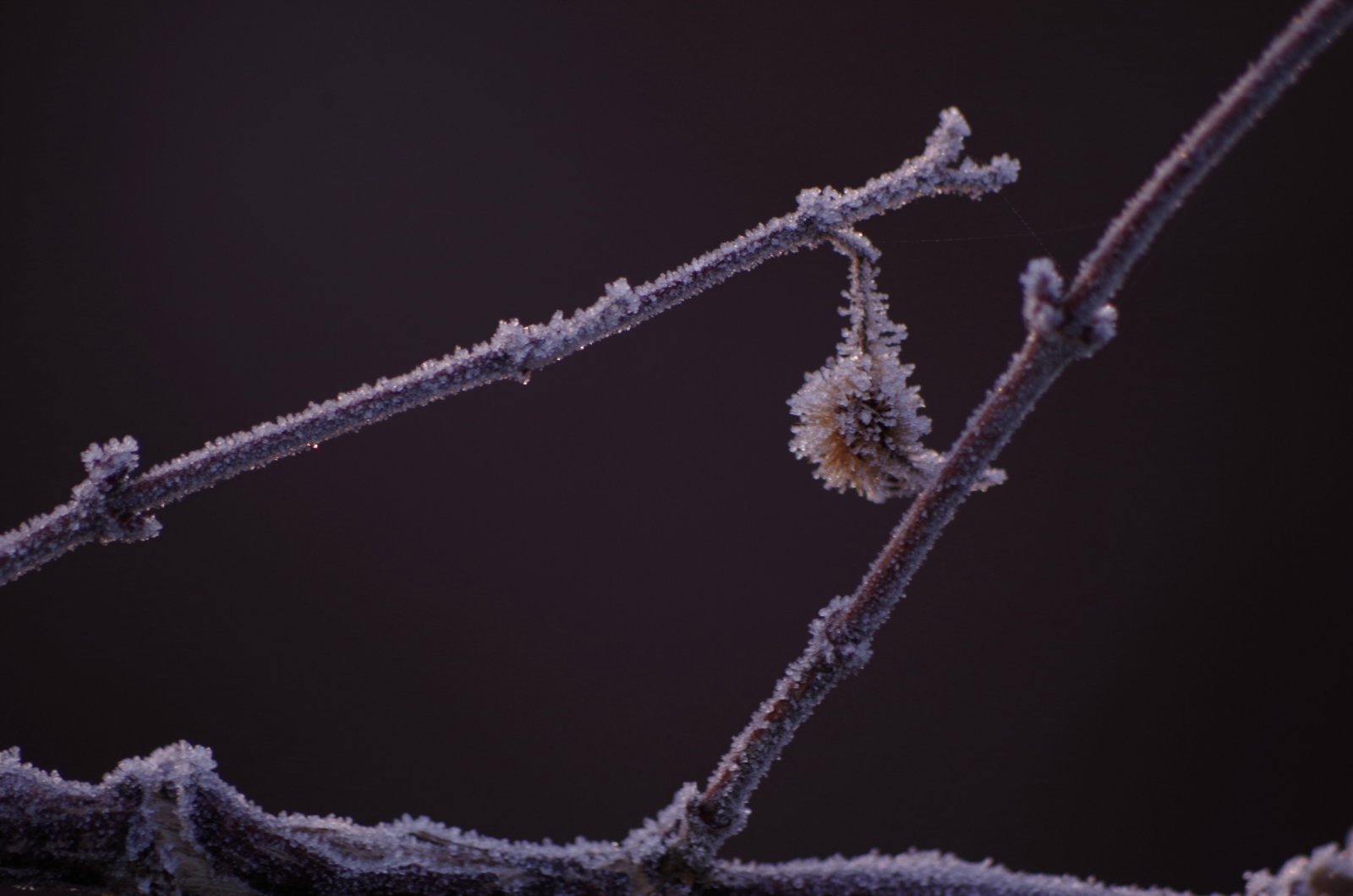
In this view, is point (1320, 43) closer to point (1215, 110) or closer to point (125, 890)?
point (1215, 110)

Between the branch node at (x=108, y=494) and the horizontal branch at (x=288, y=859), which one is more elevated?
the branch node at (x=108, y=494)

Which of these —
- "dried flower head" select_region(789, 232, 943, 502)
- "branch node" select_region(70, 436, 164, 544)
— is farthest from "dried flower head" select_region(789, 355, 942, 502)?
"branch node" select_region(70, 436, 164, 544)

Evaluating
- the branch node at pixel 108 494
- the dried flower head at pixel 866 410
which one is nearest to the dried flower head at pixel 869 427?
the dried flower head at pixel 866 410

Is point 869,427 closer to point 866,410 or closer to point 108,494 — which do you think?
point 866,410

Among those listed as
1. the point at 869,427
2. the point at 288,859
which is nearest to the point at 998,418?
the point at 869,427

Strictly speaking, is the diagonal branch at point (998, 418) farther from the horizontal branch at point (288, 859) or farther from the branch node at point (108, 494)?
the branch node at point (108, 494)
